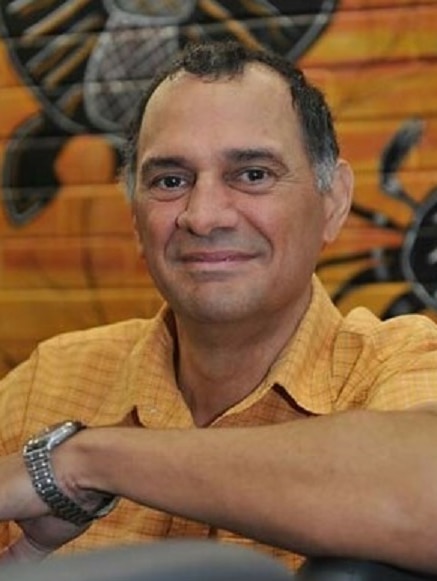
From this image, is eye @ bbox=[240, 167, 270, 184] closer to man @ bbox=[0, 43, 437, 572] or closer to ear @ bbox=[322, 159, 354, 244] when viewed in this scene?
man @ bbox=[0, 43, 437, 572]

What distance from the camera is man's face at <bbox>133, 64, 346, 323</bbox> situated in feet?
5.41

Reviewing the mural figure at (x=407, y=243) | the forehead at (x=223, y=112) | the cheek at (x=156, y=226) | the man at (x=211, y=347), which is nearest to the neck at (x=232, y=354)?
the man at (x=211, y=347)

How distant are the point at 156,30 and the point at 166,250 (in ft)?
5.33

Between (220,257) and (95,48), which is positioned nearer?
(220,257)

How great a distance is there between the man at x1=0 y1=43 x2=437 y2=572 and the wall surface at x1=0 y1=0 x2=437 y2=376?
128cm

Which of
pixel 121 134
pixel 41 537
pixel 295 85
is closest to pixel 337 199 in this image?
pixel 295 85

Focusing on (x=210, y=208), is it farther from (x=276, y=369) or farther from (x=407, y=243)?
(x=407, y=243)

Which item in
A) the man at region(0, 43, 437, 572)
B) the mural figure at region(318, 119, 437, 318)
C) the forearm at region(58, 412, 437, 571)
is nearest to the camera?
the forearm at region(58, 412, 437, 571)

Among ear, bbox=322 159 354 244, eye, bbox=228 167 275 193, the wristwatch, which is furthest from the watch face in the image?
ear, bbox=322 159 354 244

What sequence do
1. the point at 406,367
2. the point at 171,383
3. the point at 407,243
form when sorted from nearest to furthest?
1. the point at 406,367
2. the point at 171,383
3. the point at 407,243

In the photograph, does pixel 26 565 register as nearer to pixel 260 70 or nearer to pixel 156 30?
pixel 260 70

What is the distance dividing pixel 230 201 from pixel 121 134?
165 cm

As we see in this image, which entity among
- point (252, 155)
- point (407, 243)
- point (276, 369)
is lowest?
point (407, 243)

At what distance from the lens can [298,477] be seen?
128cm
